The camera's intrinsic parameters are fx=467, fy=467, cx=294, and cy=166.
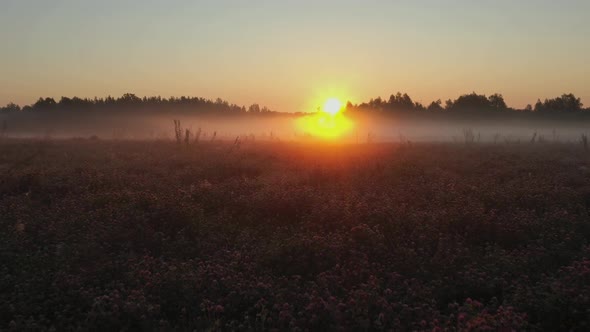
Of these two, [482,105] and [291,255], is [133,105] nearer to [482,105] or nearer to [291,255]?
[482,105]

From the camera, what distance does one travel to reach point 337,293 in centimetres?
604

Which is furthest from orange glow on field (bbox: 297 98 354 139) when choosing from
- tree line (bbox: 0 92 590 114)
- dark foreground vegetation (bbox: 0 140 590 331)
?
dark foreground vegetation (bbox: 0 140 590 331)

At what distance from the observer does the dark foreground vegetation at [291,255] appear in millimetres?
5238

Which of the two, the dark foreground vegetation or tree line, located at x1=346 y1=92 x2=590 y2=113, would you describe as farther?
tree line, located at x1=346 y1=92 x2=590 y2=113

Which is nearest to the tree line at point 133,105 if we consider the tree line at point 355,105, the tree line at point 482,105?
the tree line at point 355,105

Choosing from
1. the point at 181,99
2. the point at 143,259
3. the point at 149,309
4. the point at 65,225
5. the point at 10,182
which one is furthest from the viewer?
the point at 181,99

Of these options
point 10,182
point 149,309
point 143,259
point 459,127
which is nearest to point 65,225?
point 143,259

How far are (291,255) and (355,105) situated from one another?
10115cm

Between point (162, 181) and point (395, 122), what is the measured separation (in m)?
84.0

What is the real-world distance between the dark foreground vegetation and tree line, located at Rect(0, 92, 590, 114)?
3340 inches

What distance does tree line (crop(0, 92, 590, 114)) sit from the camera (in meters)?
91.2

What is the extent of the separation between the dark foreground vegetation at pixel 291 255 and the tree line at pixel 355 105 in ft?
278

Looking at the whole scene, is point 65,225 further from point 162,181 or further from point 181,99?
point 181,99

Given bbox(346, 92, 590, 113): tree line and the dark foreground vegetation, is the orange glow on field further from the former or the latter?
the dark foreground vegetation
